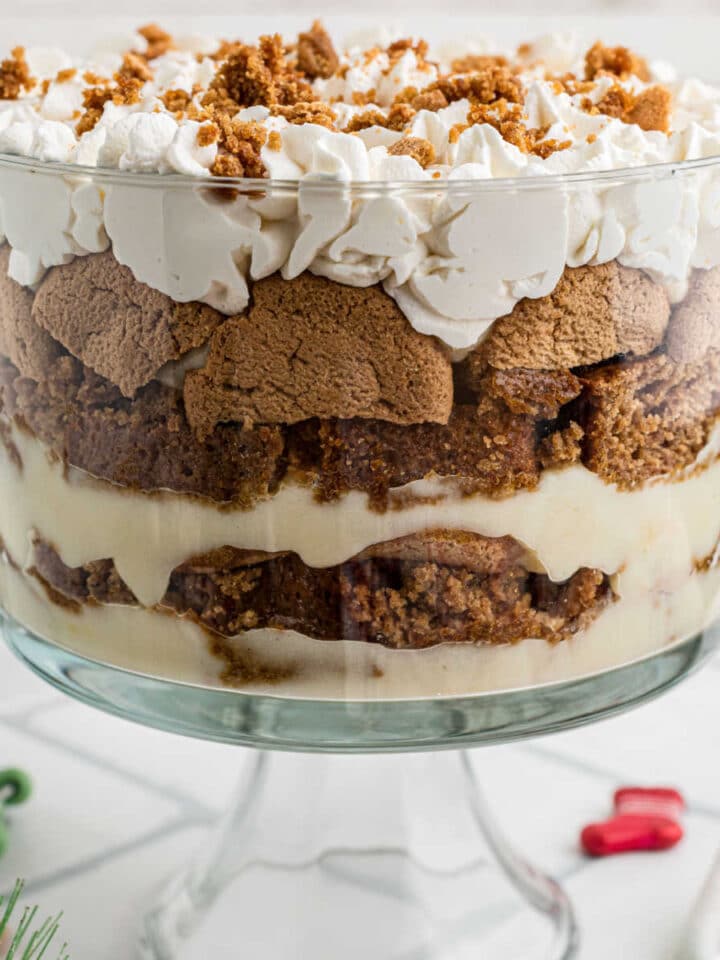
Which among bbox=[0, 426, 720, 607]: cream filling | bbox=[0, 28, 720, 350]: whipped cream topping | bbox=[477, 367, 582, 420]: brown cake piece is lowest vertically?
bbox=[0, 426, 720, 607]: cream filling

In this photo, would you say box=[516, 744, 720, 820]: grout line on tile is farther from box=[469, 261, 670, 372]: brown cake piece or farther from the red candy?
box=[469, 261, 670, 372]: brown cake piece

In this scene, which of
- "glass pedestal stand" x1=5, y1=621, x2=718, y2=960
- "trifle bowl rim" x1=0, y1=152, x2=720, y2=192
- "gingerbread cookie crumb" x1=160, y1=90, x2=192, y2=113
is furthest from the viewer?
"gingerbread cookie crumb" x1=160, y1=90, x2=192, y2=113

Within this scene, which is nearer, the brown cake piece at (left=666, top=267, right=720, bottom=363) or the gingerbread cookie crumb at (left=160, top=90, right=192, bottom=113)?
the brown cake piece at (left=666, top=267, right=720, bottom=363)

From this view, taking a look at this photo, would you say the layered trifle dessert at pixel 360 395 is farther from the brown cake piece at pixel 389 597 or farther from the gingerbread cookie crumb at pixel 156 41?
the gingerbread cookie crumb at pixel 156 41

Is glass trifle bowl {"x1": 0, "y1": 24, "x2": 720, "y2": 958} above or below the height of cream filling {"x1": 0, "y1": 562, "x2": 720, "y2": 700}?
above

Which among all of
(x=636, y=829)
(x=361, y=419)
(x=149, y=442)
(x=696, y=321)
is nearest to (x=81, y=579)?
(x=149, y=442)

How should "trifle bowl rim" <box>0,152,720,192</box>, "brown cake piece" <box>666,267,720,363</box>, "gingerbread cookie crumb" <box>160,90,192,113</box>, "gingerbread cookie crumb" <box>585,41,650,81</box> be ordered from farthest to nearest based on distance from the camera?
1. "gingerbread cookie crumb" <box>585,41,650,81</box>
2. "gingerbread cookie crumb" <box>160,90,192,113</box>
3. "brown cake piece" <box>666,267,720,363</box>
4. "trifle bowl rim" <box>0,152,720,192</box>

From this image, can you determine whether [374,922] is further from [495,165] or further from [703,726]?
[495,165]

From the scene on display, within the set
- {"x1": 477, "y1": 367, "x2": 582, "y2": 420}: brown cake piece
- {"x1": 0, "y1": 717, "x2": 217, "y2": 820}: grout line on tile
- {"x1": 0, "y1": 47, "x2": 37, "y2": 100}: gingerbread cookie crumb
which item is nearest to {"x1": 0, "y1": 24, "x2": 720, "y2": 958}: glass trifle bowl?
{"x1": 477, "y1": 367, "x2": 582, "y2": 420}: brown cake piece
